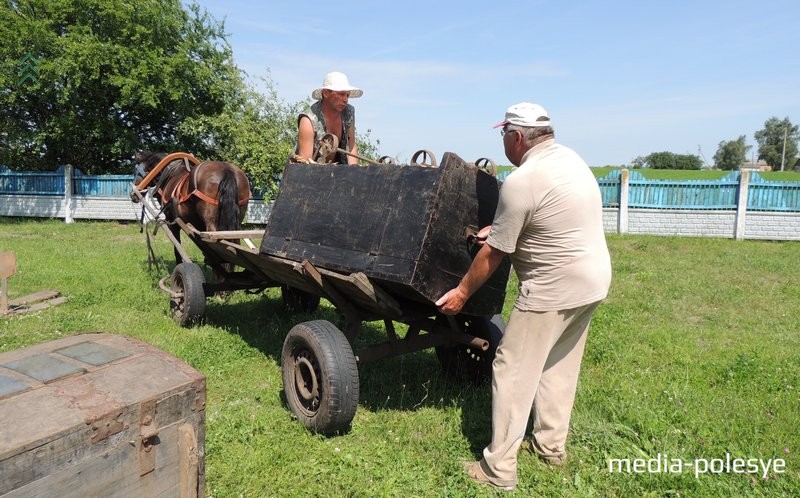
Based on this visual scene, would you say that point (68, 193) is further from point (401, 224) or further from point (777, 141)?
point (777, 141)

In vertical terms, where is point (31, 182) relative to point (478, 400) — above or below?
above

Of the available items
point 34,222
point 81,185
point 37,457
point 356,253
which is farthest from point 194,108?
point 37,457

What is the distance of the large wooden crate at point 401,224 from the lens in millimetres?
3023

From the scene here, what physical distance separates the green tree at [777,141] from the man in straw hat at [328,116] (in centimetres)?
9495

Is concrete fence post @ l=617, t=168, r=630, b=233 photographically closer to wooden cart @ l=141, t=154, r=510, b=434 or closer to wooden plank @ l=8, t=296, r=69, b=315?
wooden cart @ l=141, t=154, r=510, b=434

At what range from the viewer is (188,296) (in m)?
5.47

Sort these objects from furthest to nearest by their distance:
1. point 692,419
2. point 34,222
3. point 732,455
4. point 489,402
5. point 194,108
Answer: point 194,108
point 34,222
point 489,402
point 692,419
point 732,455

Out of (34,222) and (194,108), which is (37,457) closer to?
(34,222)

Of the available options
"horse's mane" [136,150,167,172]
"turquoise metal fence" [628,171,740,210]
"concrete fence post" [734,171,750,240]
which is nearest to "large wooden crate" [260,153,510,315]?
"horse's mane" [136,150,167,172]

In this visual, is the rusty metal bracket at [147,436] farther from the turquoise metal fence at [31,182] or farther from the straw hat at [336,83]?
the turquoise metal fence at [31,182]

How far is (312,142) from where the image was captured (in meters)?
4.46

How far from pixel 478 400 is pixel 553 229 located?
1.71 m

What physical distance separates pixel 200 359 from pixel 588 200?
353cm

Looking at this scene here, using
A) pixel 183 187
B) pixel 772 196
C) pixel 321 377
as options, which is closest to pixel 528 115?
pixel 321 377
